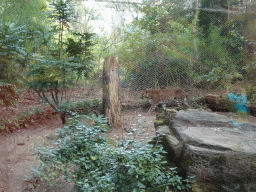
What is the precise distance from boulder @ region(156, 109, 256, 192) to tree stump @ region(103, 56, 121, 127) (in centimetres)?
151

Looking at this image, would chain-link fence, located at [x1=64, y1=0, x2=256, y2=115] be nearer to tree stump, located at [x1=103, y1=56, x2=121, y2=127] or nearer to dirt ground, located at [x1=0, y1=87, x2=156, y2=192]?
tree stump, located at [x1=103, y1=56, x2=121, y2=127]

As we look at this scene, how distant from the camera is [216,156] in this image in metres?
1.45

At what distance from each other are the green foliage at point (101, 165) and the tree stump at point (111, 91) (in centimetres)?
173

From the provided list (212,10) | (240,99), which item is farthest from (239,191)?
(212,10)

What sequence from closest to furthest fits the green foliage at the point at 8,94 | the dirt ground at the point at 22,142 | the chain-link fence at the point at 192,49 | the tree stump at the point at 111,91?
the dirt ground at the point at 22,142 < the green foliage at the point at 8,94 < the tree stump at the point at 111,91 < the chain-link fence at the point at 192,49

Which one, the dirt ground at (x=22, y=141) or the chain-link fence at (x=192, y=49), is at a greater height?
the chain-link fence at (x=192, y=49)

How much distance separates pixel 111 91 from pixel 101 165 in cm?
198

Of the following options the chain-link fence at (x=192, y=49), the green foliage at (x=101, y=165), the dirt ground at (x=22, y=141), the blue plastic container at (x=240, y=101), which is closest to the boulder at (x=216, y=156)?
the green foliage at (x=101, y=165)

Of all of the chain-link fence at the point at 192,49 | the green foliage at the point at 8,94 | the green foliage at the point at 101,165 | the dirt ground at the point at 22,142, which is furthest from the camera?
the chain-link fence at the point at 192,49

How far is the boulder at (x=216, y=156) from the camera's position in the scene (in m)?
1.38

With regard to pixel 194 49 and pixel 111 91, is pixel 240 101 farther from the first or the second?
pixel 111 91

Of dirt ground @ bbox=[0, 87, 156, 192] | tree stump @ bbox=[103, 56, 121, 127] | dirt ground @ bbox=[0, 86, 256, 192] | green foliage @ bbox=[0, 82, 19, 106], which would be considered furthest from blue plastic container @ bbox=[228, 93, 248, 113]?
green foliage @ bbox=[0, 82, 19, 106]

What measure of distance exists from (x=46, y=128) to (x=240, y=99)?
10.6 feet

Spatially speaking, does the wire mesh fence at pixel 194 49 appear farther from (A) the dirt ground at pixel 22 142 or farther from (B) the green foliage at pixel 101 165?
(B) the green foliage at pixel 101 165
